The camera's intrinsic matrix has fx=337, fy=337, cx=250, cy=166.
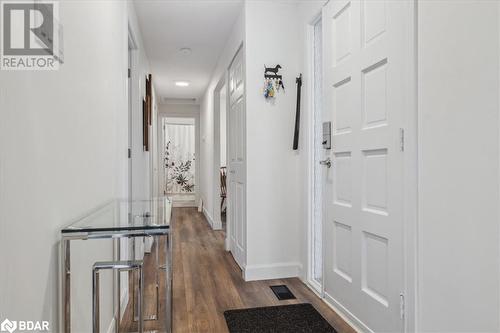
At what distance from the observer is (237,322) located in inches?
85.7

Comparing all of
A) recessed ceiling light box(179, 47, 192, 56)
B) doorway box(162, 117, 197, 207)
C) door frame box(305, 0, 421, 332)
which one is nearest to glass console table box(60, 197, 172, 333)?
door frame box(305, 0, 421, 332)

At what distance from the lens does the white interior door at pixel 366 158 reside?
173 centimetres

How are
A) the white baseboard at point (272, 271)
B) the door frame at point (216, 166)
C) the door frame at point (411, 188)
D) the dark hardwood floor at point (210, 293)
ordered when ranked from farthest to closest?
the door frame at point (216, 166) → the white baseboard at point (272, 271) → the dark hardwood floor at point (210, 293) → the door frame at point (411, 188)

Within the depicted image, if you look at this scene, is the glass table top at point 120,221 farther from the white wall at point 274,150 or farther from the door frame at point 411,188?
the white wall at point 274,150

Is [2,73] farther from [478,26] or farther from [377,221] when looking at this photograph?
[377,221]

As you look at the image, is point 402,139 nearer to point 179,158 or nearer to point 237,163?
point 237,163

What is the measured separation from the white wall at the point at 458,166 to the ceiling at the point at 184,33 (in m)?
2.23

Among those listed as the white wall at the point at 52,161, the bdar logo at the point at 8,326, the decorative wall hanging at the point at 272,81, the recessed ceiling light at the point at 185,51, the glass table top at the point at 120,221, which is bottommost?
the bdar logo at the point at 8,326

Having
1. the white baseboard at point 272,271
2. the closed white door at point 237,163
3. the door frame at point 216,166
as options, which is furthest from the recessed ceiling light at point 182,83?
the white baseboard at point 272,271

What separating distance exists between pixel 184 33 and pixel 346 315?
133 inches

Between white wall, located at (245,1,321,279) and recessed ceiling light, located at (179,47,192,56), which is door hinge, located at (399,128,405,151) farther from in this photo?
recessed ceiling light, located at (179,47,192,56)

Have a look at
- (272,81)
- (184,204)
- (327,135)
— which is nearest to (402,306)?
(327,135)

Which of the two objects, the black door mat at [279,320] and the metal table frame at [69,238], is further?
the black door mat at [279,320]

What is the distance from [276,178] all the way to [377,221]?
1298mm
